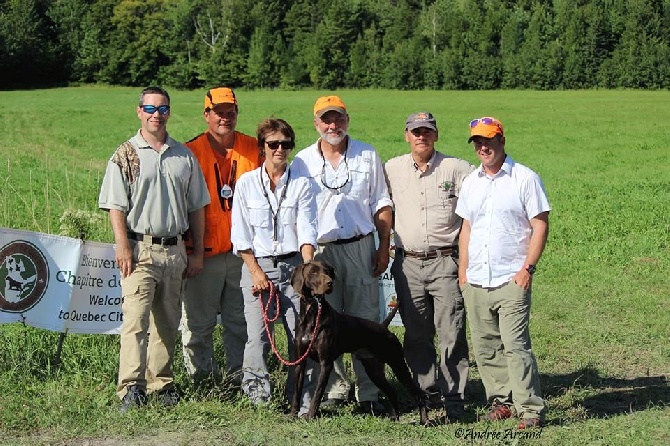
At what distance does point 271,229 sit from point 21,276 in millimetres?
2129

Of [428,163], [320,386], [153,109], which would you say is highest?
[153,109]

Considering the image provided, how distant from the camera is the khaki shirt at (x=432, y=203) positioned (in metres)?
7.12

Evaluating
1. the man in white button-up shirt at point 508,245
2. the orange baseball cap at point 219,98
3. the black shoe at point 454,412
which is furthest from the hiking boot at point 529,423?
the orange baseball cap at point 219,98

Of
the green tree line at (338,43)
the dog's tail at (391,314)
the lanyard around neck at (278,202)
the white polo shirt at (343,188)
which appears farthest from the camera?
the green tree line at (338,43)

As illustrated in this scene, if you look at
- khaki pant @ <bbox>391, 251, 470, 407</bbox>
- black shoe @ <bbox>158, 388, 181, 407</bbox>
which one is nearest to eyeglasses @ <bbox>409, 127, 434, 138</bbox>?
khaki pant @ <bbox>391, 251, 470, 407</bbox>

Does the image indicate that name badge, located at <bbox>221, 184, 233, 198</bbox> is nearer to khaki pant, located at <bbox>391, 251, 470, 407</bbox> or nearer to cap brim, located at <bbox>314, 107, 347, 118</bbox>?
cap brim, located at <bbox>314, 107, 347, 118</bbox>

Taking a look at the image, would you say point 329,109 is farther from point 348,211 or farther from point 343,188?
point 348,211

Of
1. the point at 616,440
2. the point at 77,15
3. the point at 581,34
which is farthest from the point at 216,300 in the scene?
the point at 77,15

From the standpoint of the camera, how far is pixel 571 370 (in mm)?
8461

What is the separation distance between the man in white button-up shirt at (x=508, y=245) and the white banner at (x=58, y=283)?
9.91 feet

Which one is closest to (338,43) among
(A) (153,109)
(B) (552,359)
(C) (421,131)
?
(B) (552,359)

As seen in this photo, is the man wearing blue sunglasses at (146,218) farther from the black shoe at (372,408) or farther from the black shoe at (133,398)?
the black shoe at (372,408)

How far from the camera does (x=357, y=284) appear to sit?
708 centimetres

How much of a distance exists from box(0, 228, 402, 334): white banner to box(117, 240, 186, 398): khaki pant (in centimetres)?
90
